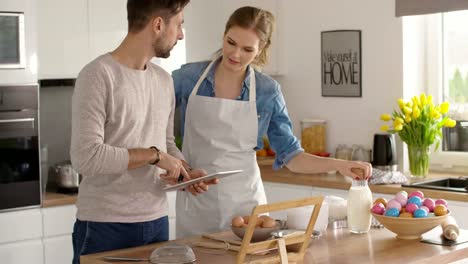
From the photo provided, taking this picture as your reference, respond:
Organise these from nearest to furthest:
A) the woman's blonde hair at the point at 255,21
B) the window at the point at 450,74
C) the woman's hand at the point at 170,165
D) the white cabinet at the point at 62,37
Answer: the woman's hand at the point at 170,165 → the woman's blonde hair at the point at 255,21 → the white cabinet at the point at 62,37 → the window at the point at 450,74

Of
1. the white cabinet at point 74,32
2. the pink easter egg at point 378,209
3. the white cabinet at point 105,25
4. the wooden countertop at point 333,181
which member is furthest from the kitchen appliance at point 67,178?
the pink easter egg at point 378,209

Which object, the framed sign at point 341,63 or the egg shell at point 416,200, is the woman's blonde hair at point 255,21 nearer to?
the egg shell at point 416,200

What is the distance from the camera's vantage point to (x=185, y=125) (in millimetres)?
3332

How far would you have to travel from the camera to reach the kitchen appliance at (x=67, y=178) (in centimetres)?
447

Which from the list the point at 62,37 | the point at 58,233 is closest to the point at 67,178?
the point at 58,233

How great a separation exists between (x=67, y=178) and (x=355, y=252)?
88.1 inches

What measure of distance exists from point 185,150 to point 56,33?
1443 millimetres

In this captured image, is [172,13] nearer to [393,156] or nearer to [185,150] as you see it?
[185,150]

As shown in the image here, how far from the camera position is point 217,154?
128 inches

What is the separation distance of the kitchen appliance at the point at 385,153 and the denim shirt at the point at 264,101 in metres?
1.34

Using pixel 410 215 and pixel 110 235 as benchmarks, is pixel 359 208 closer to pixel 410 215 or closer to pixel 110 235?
pixel 410 215

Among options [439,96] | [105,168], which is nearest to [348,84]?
[439,96]

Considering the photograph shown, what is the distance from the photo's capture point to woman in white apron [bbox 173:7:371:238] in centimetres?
323

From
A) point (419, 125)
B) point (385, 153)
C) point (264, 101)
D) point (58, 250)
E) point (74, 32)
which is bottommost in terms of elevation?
point (58, 250)
